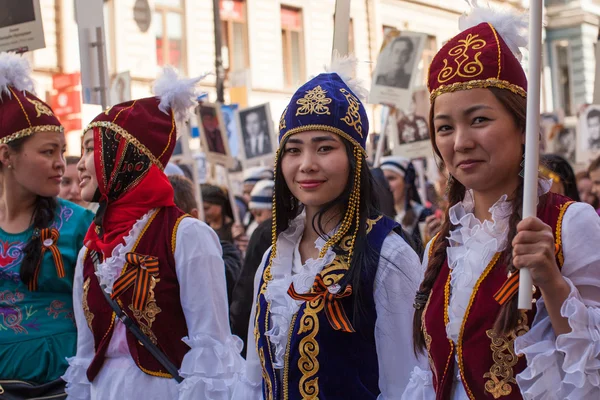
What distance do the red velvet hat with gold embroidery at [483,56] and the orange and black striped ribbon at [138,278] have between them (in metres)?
1.39

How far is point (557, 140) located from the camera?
1187 cm

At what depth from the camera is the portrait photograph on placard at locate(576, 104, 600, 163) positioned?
902cm

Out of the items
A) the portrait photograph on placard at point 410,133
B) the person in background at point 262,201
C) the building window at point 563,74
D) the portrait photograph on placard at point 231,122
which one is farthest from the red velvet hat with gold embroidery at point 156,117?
the building window at point 563,74

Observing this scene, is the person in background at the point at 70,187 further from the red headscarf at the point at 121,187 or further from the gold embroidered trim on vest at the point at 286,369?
the gold embroidered trim on vest at the point at 286,369

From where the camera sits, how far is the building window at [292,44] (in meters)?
24.9

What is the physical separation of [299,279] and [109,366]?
97 cm

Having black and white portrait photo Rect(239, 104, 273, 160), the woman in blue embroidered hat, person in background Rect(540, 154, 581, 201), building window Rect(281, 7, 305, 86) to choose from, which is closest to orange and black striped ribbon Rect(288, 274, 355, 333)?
the woman in blue embroidered hat

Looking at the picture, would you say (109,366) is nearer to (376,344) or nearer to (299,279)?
(299,279)

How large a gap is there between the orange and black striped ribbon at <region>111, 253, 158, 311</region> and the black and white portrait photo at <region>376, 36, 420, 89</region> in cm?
518

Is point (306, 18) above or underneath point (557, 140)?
above

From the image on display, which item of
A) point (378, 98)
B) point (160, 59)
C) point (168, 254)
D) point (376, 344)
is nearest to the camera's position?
point (376, 344)

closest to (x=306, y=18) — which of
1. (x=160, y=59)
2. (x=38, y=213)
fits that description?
(x=160, y=59)

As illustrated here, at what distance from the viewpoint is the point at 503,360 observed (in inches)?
86.7

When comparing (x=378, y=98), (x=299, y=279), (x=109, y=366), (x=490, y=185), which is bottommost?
(x=109, y=366)
